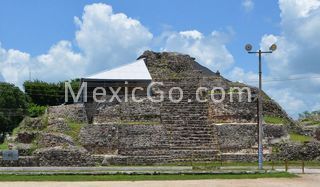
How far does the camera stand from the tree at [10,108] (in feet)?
199

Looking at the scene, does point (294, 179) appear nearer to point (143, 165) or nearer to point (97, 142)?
point (143, 165)

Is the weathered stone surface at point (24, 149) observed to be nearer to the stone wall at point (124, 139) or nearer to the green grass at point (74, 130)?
the green grass at point (74, 130)

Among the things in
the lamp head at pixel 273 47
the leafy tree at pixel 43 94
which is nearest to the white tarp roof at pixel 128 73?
the lamp head at pixel 273 47

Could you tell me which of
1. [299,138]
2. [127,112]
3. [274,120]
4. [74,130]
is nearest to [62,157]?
[74,130]

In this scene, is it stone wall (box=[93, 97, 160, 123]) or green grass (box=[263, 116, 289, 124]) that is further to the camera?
green grass (box=[263, 116, 289, 124])

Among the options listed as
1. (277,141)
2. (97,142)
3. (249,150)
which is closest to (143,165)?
(97,142)

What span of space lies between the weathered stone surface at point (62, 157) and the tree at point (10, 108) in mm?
27201

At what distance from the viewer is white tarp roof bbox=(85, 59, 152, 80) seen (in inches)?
1828

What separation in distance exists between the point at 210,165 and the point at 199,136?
4650 millimetres

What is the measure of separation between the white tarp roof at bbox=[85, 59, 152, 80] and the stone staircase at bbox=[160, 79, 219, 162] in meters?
2.50

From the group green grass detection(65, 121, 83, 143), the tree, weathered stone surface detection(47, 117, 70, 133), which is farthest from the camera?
the tree

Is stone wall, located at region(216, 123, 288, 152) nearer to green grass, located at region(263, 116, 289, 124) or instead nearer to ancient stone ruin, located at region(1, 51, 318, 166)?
ancient stone ruin, located at region(1, 51, 318, 166)

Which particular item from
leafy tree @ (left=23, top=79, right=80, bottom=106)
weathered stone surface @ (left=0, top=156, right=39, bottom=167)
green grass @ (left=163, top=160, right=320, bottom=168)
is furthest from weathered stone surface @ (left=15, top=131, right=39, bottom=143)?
leafy tree @ (left=23, top=79, right=80, bottom=106)

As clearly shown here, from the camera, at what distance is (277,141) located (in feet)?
127
